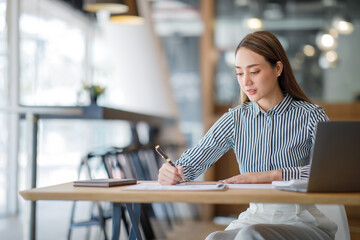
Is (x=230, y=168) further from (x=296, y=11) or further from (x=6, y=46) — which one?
(x=6, y=46)

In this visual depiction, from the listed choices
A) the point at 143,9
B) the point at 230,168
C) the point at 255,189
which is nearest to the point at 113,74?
the point at 143,9

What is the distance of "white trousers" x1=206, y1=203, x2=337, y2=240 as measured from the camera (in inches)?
67.9

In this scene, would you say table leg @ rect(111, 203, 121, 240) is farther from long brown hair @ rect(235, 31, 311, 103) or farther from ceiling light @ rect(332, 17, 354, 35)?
ceiling light @ rect(332, 17, 354, 35)

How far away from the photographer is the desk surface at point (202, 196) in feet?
5.08

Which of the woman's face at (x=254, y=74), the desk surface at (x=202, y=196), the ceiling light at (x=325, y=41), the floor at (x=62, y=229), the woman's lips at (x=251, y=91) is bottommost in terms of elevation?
the floor at (x=62, y=229)

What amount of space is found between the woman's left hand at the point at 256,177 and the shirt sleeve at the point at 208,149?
0.26 meters

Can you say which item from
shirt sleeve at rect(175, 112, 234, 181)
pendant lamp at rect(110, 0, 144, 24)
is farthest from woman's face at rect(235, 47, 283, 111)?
pendant lamp at rect(110, 0, 144, 24)

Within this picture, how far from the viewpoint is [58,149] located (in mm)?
7684

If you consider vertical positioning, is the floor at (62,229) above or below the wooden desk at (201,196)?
below

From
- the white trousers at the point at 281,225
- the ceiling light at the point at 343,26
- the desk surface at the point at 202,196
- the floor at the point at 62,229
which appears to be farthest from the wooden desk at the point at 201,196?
the ceiling light at the point at 343,26

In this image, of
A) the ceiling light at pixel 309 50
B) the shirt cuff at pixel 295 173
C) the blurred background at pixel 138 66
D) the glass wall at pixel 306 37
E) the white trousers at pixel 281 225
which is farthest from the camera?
the ceiling light at pixel 309 50

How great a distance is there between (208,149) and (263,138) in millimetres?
233

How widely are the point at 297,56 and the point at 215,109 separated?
1287 millimetres

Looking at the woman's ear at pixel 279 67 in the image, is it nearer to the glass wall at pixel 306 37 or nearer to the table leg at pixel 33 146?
the table leg at pixel 33 146
